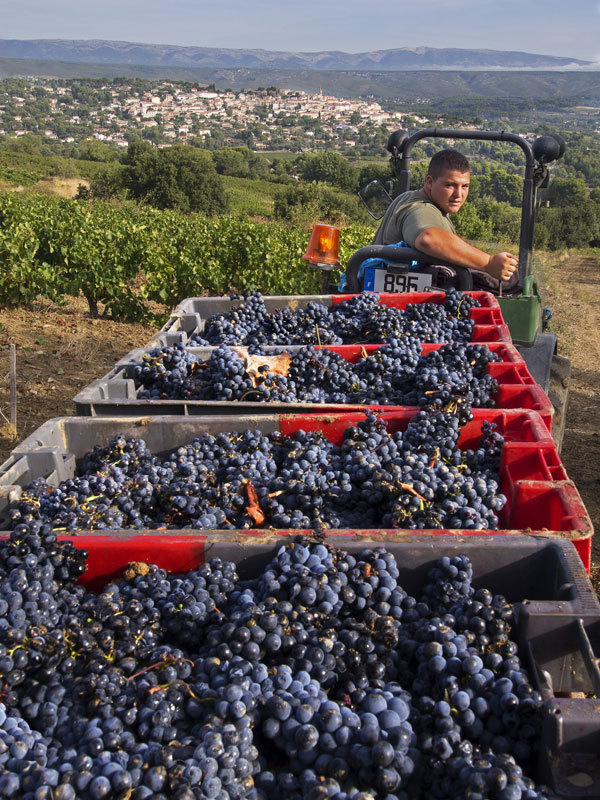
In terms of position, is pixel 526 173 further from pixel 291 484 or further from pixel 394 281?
pixel 291 484

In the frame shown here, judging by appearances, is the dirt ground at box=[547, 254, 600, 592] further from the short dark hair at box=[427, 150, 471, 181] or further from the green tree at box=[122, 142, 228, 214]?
the green tree at box=[122, 142, 228, 214]

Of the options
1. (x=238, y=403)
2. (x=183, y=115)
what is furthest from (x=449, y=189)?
(x=183, y=115)

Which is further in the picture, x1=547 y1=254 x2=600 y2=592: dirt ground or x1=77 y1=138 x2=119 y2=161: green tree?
x1=77 y1=138 x2=119 y2=161: green tree

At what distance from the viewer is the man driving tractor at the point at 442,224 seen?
4.59m

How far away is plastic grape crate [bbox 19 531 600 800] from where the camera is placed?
170 cm

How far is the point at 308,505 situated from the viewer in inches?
94.3

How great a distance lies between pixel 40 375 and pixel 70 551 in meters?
6.51

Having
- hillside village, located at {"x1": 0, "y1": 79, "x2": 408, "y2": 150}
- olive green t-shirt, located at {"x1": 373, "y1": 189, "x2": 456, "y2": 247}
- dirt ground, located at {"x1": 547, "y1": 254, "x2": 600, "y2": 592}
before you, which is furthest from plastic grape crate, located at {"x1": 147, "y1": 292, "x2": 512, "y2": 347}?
hillside village, located at {"x1": 0, "y1": 79, "x2": 408, "y2": 150}

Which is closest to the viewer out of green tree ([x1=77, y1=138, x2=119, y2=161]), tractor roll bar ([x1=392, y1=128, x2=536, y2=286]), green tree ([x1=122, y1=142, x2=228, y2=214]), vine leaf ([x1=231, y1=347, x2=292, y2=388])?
vine leaf ([x1=231, y1=347, x2=292, y2=388])

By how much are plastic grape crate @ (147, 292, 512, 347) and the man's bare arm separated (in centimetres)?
19

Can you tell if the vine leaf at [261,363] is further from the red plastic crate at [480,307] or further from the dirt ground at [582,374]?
the dirt ground at [582,374]

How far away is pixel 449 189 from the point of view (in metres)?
5.02

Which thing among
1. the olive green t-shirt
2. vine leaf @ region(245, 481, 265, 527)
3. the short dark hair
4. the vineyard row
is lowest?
the vineyard row

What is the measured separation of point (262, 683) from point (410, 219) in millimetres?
3876
